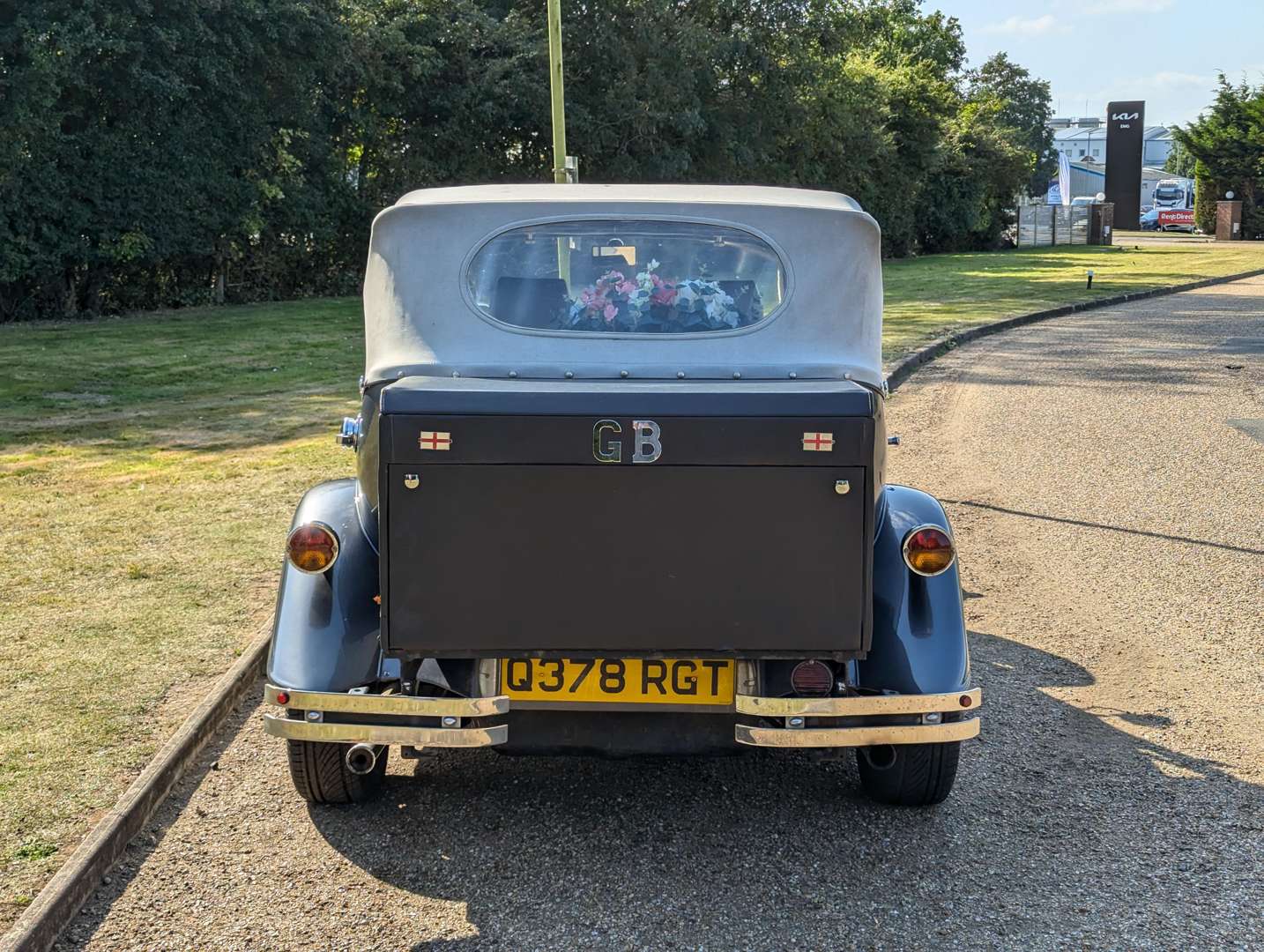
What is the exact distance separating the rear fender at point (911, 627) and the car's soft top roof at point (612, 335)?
600 millimetres

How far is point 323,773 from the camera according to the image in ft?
13.7

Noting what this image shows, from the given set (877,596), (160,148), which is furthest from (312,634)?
(160,148)

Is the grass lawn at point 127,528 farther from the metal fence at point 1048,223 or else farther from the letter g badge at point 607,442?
the metal fence at point 1048,223

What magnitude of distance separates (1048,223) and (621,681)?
5468cm

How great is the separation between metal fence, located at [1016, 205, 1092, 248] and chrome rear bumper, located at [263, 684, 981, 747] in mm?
53132

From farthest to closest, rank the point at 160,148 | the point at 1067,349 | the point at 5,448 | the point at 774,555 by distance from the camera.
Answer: the point at 160,148
the point at 1067,349
the point at 5,448
the point at 774,555

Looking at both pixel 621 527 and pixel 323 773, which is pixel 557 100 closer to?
pixel 323 773

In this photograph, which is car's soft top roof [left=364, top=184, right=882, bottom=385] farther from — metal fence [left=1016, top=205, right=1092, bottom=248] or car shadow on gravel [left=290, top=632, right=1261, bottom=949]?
metal fence [left=1016, top=205, right=1092, bottom=248]

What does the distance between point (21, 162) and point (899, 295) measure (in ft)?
54.7

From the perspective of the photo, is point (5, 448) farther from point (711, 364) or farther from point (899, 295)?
point (899, 295)

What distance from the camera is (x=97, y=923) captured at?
3.57 meters

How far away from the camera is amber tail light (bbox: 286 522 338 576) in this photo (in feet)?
13.4

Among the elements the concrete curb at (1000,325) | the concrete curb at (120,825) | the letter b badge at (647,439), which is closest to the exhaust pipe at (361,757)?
the concrete curb at (120,825)

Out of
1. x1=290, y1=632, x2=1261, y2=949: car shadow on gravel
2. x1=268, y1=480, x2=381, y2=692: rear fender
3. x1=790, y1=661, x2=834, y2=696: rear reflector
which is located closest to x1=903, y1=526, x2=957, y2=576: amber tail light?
x1=790, y1=661, x2=834, y2=696: rear reflector
